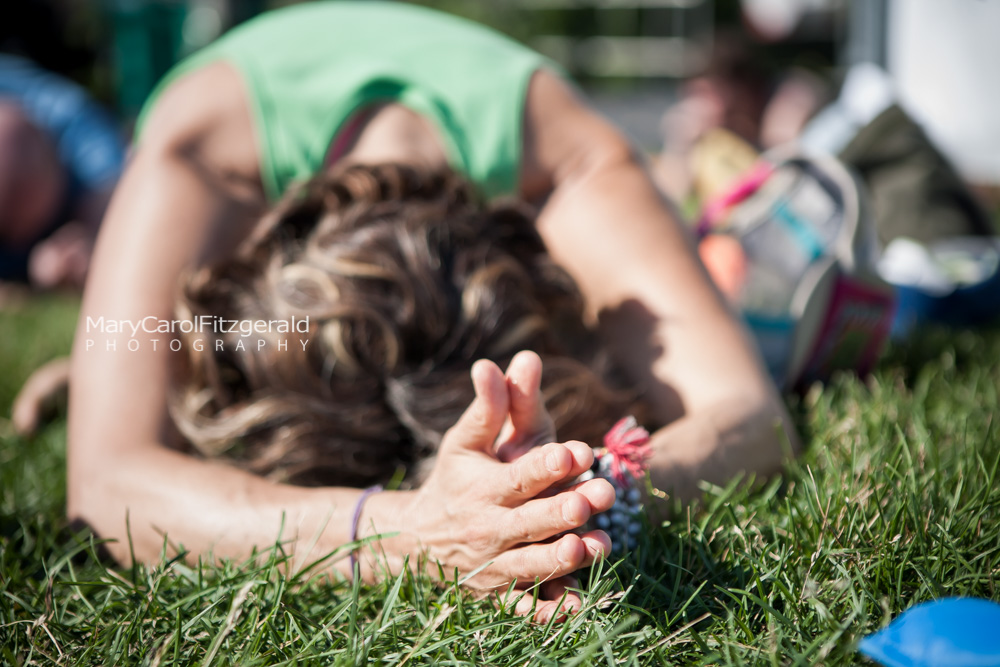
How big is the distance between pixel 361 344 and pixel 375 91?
803 mm

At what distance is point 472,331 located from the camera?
1.64 metres

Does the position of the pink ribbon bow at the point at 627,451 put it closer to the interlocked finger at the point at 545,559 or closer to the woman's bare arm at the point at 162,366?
the interlocked finger at the point at 545,559

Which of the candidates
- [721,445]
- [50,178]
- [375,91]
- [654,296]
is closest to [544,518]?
[721,445]

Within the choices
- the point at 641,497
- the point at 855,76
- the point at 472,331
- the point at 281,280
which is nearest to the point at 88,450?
the point at 281,280

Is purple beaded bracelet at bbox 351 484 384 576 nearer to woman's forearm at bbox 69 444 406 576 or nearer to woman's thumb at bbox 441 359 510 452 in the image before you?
woman's forearm at bbox 69 444 406 576

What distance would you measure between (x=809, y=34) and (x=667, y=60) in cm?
280

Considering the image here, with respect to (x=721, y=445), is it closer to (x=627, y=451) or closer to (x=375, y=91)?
(x=627, y=451)

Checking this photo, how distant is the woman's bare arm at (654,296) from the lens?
1577mm

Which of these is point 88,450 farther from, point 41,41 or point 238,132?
point 41,41

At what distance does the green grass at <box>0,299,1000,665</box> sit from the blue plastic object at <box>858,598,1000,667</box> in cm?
5

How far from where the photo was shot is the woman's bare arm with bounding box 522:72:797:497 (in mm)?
1577

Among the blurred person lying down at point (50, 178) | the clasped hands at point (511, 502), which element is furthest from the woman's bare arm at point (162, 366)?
the blurred person lying down at point (50, 178)

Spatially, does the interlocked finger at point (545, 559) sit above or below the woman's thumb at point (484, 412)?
below

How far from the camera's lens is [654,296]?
187cm
